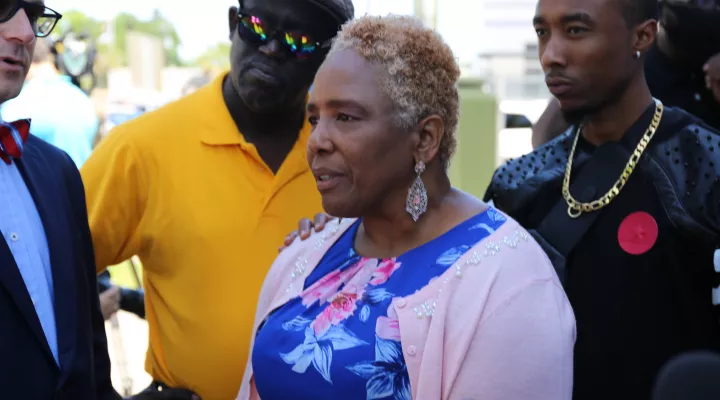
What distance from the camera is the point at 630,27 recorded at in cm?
277

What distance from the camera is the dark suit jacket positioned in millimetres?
2119

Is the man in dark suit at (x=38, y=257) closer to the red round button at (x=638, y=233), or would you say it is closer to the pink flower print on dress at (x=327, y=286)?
the pink flower print on dress at (x=327, y=286)

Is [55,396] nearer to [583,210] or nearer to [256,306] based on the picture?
[256,306]

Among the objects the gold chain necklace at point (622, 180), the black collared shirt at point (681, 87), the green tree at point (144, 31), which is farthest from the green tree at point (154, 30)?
the gold chain necklace at point (622, 180)

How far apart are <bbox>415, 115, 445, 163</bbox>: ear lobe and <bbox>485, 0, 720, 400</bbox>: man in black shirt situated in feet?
1.95

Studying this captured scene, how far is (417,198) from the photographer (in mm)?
2395

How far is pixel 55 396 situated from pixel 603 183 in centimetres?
163

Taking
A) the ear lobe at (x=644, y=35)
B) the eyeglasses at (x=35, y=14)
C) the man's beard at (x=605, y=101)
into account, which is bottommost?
the eyeglasses at (x=35, y=14)

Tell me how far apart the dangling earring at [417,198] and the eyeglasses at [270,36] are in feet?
2.73

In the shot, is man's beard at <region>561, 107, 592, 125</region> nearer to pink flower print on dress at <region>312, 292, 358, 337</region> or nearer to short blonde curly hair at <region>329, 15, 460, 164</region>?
short blonde curly hair at <region>329, 15, 460, 164</region>

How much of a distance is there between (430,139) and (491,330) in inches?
21.5

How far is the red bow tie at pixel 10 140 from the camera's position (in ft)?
7.39

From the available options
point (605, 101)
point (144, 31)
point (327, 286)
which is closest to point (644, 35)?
point (605, 101)

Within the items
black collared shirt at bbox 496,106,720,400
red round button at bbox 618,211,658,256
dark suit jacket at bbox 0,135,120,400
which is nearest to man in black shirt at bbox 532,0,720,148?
black collared shirt at bbox 496,106,720,400
